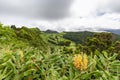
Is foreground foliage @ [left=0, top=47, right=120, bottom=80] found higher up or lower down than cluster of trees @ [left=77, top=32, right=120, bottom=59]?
higher up

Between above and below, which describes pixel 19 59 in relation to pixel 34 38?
above

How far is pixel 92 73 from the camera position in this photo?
11.4 ft

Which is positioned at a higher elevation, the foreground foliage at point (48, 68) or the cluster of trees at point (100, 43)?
the foreground foliage at point (48, 68)

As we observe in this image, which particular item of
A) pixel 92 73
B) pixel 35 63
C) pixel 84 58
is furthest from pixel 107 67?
pixel 35 63

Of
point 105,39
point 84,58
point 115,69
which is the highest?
point 84,58

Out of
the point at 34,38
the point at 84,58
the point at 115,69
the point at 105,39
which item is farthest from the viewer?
the point at 105,39

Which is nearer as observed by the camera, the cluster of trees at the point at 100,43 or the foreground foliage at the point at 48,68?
the foreground foliage at the point at 48,68

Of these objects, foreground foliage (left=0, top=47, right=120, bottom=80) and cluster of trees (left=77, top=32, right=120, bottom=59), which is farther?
cluster of trees (left=77, top=32, right=120, bottom=59)

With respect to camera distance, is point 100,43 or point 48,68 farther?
point 100,43

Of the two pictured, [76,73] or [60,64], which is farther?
[60,64]

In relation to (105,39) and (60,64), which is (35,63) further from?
(105,39)

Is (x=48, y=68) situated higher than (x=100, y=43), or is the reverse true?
(x=48, y=68)

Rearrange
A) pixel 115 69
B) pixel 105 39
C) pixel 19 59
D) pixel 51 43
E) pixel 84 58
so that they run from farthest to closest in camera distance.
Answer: pixel 105 39
pixel 51 43
pixel 115 69
pixel 19 59
pixel 84 58

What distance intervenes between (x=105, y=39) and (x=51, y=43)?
31051 millimetres
